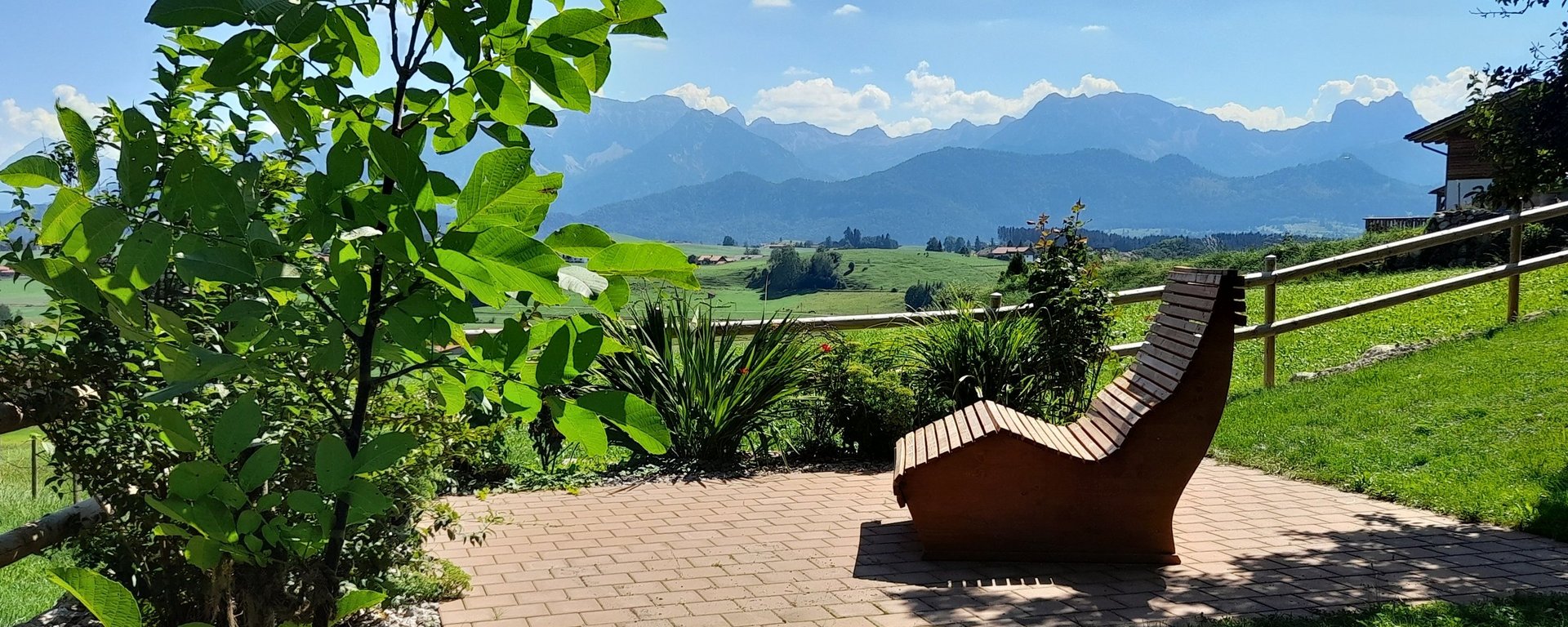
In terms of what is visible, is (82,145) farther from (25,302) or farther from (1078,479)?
(1078,479)

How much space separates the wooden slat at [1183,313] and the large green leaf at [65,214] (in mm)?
4177

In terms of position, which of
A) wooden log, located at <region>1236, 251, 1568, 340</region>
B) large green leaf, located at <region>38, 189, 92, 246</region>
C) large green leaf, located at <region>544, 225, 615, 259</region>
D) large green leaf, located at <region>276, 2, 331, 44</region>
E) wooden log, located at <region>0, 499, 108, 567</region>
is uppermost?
large green leaf, located at <region>276, 2, 331, 44</region>

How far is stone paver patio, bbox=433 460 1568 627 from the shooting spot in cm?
409

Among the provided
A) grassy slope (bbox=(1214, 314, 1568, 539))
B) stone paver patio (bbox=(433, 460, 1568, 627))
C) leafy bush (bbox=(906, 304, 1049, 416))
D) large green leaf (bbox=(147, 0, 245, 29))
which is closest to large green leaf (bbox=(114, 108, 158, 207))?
large green leaf (bbox=(147, 0, 245, 29))

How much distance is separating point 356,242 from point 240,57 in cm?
23

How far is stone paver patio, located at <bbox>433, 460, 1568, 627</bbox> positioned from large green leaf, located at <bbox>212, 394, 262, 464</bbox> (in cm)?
303

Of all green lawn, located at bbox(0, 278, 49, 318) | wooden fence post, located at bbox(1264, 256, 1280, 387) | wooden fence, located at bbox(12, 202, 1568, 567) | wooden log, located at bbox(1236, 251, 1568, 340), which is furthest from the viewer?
wooden log, located at bbox(1236, 251, 1568, 340)

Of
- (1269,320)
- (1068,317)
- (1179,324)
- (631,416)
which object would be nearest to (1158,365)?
(1179,324)

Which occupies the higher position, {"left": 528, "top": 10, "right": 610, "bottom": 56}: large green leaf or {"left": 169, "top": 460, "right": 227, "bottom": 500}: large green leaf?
{"left": 528, "top": 10, "right": 610, "bottom": 56}: large green leaf

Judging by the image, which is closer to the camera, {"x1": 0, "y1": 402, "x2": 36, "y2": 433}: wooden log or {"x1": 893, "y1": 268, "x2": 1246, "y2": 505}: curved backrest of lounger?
{"x1": 0, "y1": 402, "x2": 36, "y2": 433}: wooden log

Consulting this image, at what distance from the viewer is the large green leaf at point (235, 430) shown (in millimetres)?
1071

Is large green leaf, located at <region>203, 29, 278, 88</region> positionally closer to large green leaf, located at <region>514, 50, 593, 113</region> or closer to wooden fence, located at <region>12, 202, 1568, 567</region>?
large green leaf, located at <region>514, 50, 593, 113</region>

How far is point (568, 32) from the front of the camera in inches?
44.1

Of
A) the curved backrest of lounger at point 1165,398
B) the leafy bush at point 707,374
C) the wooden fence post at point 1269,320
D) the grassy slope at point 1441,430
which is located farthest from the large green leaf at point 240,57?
the wooden fence post at point 1269,320
